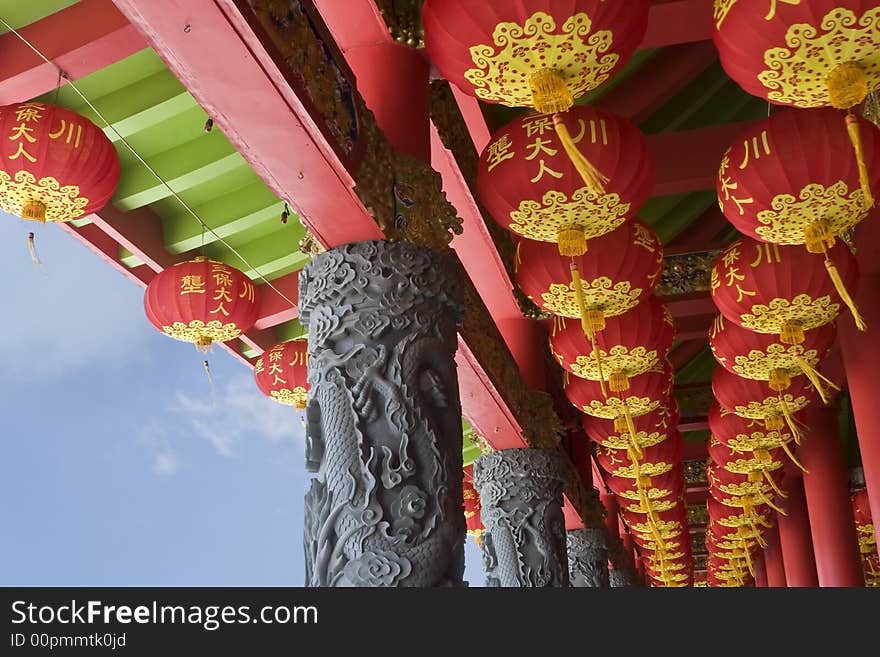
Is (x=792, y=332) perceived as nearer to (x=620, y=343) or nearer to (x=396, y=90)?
(x=620, y=343)

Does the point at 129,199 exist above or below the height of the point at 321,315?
above

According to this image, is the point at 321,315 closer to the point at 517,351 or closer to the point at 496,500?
the point at 496,500

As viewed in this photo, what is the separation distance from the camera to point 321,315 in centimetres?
351

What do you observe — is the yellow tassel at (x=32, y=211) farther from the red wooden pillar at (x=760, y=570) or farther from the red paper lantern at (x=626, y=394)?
the red wooden pillar at (x=760, y=570)

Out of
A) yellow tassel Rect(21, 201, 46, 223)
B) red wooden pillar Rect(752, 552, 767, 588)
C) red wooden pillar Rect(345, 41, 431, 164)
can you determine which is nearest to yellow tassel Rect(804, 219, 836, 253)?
red wooden pillar Rect(345, 41, 431, 164)

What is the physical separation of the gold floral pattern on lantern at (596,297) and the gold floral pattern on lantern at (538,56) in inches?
61.7

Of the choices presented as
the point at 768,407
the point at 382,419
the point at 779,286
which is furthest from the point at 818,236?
the point at 768,407

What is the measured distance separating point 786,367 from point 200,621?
4671mm

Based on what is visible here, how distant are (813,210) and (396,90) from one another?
72.4 inches

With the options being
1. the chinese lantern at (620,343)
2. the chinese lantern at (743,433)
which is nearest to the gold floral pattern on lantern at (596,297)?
the chinese lantern at (620,343)

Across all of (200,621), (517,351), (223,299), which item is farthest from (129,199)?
(200,621)

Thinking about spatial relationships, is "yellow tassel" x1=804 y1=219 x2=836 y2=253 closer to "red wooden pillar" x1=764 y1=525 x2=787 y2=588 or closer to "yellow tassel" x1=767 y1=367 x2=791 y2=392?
"yellow tassel" x1=767 y1=367 x2=791 y2=392

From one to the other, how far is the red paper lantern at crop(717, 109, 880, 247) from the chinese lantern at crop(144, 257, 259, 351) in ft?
9.88

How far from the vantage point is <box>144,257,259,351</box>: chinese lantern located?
18.3 feet
